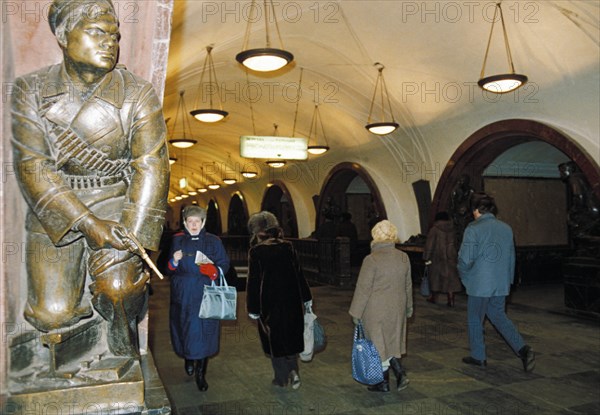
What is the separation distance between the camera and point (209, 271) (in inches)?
164

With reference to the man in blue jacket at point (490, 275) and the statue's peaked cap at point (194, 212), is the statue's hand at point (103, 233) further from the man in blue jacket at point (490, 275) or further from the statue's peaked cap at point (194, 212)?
the man in blue jacket at point (490, 275)

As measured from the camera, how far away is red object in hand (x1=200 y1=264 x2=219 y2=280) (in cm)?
416

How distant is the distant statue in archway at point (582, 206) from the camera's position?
8.14 m

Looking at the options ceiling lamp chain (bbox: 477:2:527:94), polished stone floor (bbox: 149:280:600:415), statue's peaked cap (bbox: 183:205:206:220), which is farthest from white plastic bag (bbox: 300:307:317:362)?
ceiling lamp chain (bbox: 477:2:527:94)

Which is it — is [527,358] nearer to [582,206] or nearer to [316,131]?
[582,206]

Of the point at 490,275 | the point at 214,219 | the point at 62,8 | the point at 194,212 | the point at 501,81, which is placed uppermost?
the point at 501,81

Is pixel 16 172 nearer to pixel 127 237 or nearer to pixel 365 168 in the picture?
pixel 127 237

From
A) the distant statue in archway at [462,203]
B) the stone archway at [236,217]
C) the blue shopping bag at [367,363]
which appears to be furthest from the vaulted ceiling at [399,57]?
the stone archway at [236,217]

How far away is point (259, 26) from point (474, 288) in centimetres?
595

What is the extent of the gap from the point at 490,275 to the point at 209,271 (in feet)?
8.87

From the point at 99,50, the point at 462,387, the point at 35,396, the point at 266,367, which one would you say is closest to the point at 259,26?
the point at 266,367

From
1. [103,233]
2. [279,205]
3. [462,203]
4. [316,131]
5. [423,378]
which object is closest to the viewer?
[103,233]

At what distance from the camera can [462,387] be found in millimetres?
4504

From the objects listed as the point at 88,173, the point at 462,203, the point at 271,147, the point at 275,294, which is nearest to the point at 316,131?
the point at 271,147
